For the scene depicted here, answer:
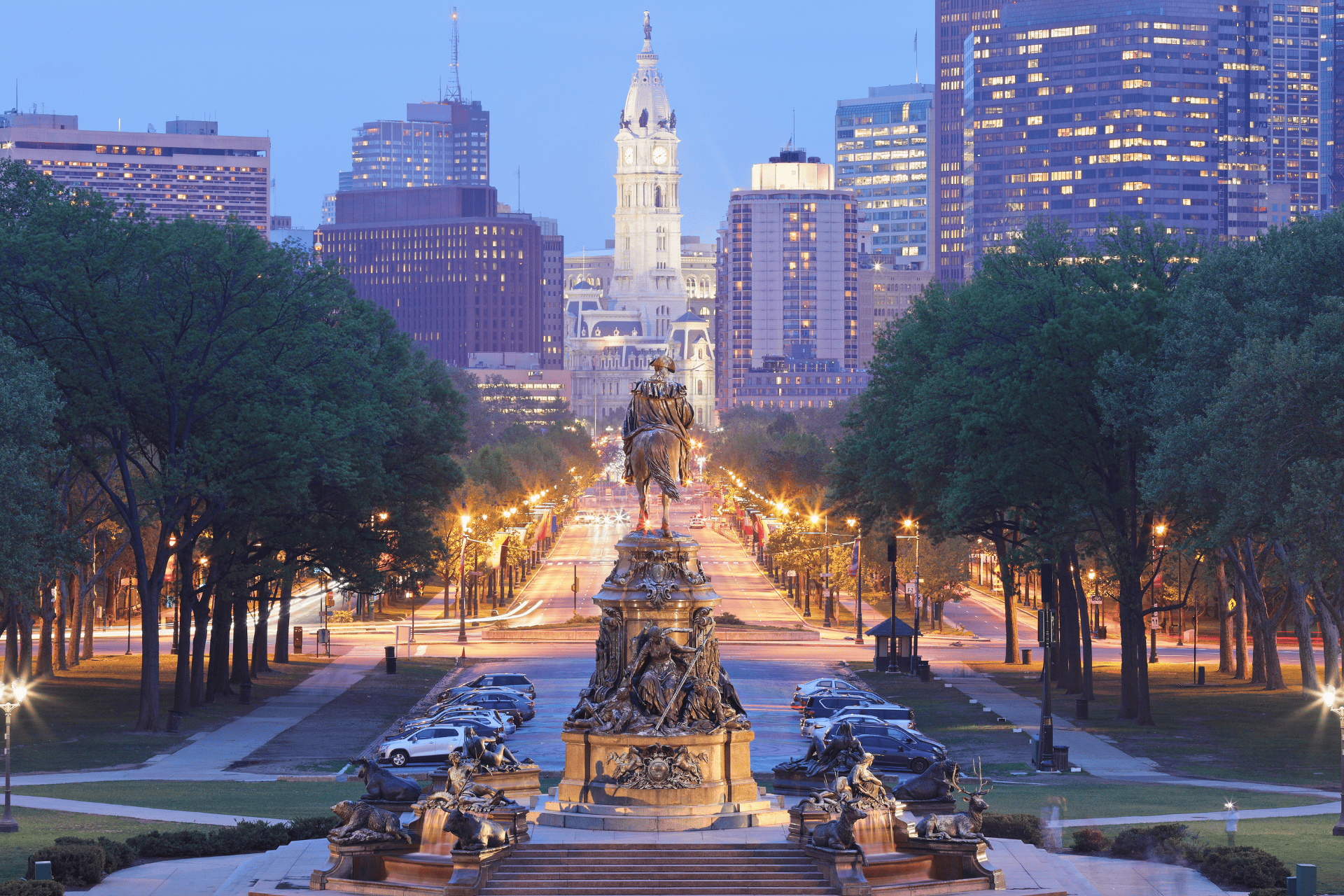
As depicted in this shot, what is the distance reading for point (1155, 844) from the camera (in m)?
31.2

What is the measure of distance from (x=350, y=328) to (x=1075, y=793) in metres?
39.5

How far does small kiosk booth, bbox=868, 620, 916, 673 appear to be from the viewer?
75375 mm

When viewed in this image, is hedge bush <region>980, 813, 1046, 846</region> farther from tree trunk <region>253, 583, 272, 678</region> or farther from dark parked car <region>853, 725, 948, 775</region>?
tree trunk <region>253, 583, 272, 678</region>

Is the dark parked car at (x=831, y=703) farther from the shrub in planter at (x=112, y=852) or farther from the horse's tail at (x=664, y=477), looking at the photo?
the shrub in planter at (x=112, y=852)

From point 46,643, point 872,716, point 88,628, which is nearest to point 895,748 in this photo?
point 872,716

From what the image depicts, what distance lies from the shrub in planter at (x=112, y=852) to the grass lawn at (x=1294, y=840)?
16500mm

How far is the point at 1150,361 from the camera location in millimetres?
57500

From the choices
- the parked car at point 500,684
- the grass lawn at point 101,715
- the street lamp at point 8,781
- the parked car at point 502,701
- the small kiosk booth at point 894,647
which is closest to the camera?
the street lamp at point 8,781

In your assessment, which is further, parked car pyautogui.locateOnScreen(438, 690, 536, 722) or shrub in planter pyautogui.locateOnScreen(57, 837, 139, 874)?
parked car pyautogui.locateOnScreen(438, 690, 536, 722)

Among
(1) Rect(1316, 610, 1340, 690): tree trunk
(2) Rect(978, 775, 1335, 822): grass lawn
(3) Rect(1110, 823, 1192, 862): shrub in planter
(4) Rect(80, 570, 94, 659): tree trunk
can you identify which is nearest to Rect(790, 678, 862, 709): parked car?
(1) Rect(1316, 610, 1340, 690): tree trunk

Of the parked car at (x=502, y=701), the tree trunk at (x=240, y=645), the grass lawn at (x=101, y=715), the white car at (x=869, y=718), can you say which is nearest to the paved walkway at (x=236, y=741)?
the grass lawn at (x=101, y=715)

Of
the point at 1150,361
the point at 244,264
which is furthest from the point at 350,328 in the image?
the point at 1150,361

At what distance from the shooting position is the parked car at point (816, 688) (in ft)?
199

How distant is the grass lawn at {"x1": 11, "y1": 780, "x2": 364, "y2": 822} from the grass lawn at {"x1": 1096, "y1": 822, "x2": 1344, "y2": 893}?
16.1 m
